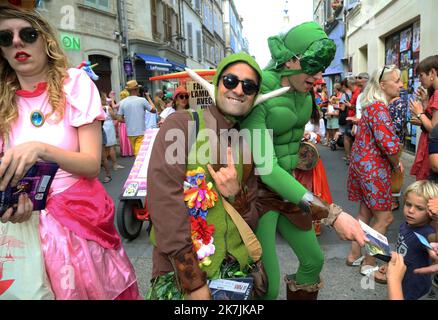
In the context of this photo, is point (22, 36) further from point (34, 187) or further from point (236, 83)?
point (236, 83)

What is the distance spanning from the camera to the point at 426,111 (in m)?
3.43

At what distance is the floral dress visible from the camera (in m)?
2.80

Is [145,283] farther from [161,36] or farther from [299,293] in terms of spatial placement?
[161,36]

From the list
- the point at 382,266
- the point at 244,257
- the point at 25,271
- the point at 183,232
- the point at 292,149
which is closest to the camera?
the point at 25,271

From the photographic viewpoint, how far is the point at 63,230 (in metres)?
1.38

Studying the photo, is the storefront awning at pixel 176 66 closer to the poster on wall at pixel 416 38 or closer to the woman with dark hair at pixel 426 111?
the poster on wall at pixel 416 38

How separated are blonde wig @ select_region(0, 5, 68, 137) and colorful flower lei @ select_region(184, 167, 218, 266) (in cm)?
58

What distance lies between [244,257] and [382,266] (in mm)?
2020

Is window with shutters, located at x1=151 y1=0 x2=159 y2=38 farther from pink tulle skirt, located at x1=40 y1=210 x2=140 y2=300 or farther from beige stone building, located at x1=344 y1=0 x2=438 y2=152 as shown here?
pink tulle skirt, located at x1=40 y1=210 x2=140 y2=300

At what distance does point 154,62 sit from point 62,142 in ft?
51.8

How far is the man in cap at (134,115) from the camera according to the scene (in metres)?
7.01

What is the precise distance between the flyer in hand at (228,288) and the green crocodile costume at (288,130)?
0.52m

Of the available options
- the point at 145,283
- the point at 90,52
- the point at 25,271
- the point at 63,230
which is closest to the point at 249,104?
the point at 63,230

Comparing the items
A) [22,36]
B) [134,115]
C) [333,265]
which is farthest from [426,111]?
[134,115]
